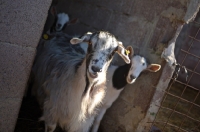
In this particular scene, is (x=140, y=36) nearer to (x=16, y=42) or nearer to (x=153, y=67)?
(x=153, y=67)

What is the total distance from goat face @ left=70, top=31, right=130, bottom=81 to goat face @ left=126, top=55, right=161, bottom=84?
0.55 m

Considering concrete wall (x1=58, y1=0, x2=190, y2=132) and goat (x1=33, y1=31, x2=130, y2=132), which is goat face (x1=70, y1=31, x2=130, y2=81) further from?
concrete wall (x1=58, y1=0, x2=190, y2=132)

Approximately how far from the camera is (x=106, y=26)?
4.06 meters

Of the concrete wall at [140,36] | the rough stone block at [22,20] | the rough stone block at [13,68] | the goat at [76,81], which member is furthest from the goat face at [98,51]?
the concrete wall at [140,36]

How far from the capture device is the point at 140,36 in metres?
3.33

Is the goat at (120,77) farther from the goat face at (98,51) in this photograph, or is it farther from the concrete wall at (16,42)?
the concrete wall at (16,42)

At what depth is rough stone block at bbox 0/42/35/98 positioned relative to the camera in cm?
228

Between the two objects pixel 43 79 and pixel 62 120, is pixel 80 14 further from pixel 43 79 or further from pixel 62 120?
pixel 62 120

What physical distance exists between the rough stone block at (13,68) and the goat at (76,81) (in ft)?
1.61

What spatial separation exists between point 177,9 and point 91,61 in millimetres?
1474

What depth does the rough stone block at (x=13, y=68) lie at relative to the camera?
7.49 feet

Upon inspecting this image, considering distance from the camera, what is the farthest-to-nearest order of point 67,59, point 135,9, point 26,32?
1. point 135,9
2. point 67,59
3. point 26,32

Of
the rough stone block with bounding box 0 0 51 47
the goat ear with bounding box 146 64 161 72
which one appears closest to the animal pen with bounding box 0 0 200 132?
the goat ear with bounding box 146 64 161 72

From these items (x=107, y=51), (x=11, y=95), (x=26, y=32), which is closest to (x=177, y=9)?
(x=107, y=51)
